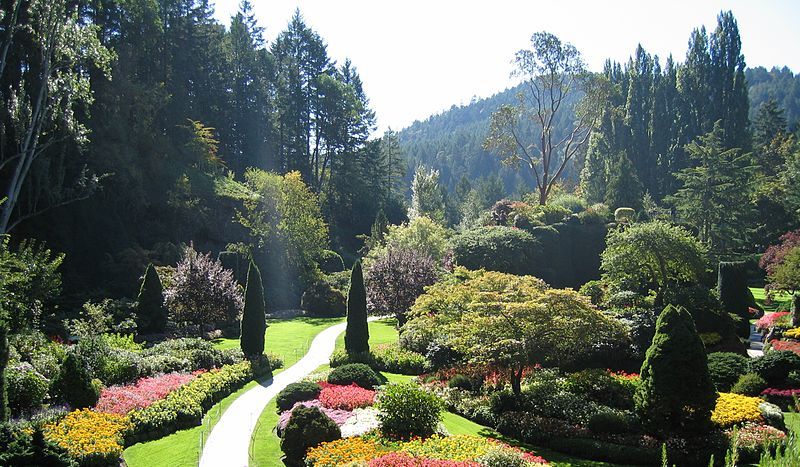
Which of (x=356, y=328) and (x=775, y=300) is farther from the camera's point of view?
(x=775, y=300)

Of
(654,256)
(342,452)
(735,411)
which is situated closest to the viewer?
(342,452)

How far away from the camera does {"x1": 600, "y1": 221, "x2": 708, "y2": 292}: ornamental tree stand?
25.6 meters

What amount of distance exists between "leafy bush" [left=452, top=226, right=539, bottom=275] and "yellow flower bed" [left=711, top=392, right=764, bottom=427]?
59.5 ft

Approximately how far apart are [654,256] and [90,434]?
23.9 m

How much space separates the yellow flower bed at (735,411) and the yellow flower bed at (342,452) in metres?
9.55

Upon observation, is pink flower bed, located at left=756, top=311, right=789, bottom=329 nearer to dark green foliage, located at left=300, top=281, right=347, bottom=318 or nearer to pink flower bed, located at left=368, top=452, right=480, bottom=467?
pink flower bed, located at left=368, top=452, right=480, bottom=467

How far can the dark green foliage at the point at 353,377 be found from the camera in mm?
19141

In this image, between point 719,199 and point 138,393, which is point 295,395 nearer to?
point 138,393

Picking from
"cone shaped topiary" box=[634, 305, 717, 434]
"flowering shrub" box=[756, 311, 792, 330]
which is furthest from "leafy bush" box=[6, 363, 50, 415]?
"flowering shrub" box=[756, 311, 792, 330]

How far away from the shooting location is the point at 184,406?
16.4 meters

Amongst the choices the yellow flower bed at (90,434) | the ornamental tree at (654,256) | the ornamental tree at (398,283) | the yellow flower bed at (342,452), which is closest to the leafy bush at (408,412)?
the yellow flower bed at (342,452)

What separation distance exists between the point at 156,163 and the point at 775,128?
83704 millimetres

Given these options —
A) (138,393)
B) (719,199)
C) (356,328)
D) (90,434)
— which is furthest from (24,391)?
(719,199)

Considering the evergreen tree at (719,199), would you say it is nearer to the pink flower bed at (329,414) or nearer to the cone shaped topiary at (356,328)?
the cone shaped topiary at (356,328)
